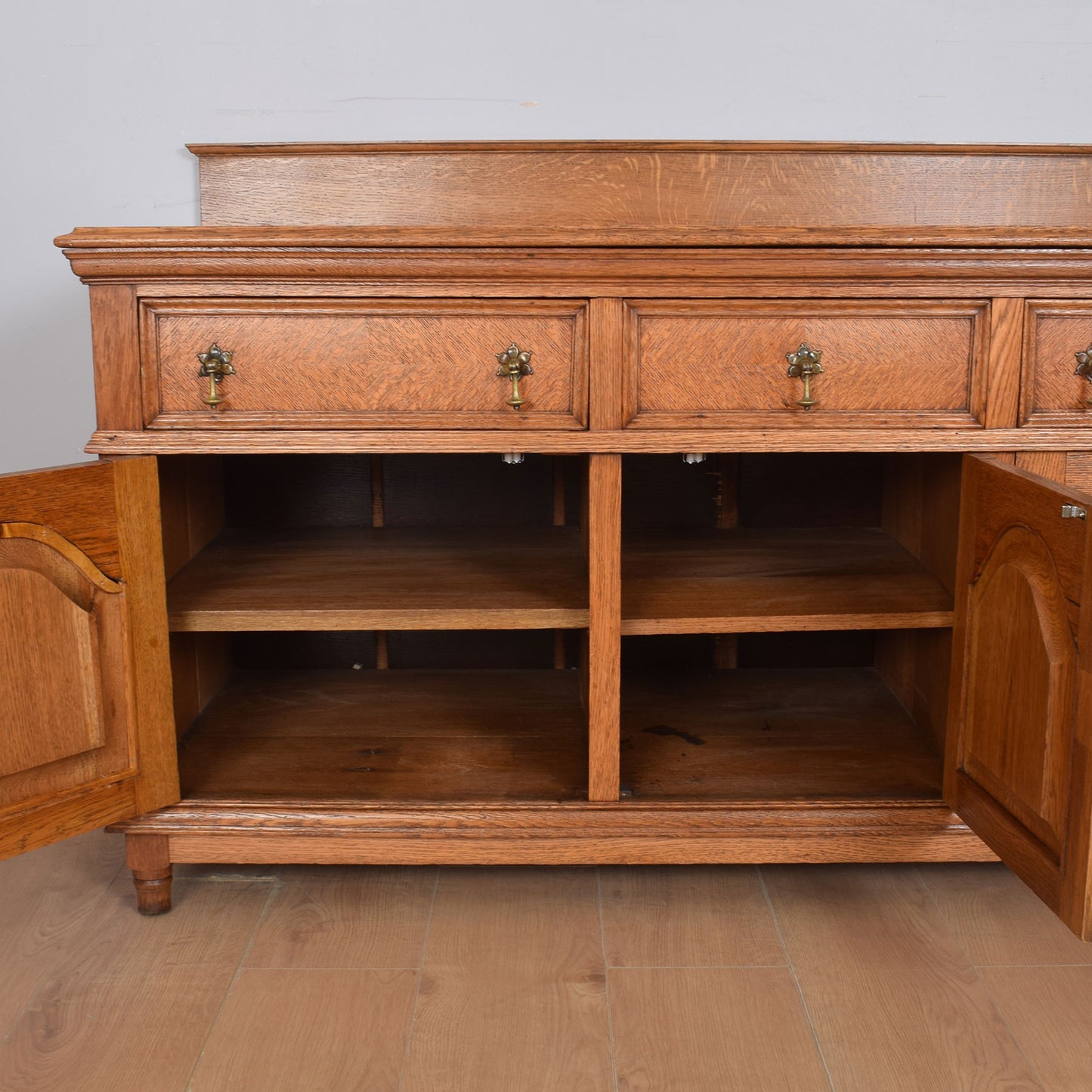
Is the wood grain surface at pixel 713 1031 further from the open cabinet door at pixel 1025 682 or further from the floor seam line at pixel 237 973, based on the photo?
the floor seam line at pixel 237 973

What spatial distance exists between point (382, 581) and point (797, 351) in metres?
0.81

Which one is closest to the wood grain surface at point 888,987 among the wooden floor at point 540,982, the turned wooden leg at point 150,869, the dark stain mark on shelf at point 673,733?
the wooden floor at point 540,982

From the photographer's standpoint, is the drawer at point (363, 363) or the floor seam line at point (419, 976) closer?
the floor seam line at point (419, 976)

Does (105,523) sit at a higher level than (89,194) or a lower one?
lower

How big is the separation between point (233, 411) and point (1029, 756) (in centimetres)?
124

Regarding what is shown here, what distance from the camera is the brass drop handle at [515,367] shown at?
1.62 meters

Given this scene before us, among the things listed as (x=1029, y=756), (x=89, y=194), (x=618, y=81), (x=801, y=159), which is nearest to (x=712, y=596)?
(x=1029, y=756)

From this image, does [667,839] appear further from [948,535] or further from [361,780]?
[948,535]

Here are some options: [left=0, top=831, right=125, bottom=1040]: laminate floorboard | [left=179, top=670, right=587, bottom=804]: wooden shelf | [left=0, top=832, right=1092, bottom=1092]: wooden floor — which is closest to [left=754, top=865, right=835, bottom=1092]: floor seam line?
[left=0, top=832, right=1092, bottom=1092]: wooden floor

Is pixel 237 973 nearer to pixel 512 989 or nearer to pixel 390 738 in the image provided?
pixel 512 989

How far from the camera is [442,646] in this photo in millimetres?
2420

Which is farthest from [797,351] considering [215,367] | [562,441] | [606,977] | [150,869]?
[150,869]

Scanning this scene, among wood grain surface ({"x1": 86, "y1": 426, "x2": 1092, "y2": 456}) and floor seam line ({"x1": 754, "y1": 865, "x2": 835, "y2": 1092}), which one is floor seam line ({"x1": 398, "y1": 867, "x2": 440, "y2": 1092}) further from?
wood grain surface ({"x1": 86, "y1": 426, "x2": 1092, "y2": 456})

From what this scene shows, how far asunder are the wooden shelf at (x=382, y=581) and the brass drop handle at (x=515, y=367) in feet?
1.16
